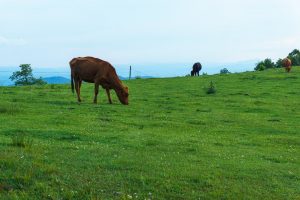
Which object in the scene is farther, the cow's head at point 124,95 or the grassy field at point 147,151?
the cow's head at point 124,95

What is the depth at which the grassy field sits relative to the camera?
28.0ft

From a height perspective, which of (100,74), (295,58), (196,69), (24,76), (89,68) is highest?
(295,58)

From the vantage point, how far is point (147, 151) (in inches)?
452

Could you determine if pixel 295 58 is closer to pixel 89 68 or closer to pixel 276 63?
pixel 276 63

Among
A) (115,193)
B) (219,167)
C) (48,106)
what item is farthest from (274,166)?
(48,106)

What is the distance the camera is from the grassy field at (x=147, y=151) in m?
8.55

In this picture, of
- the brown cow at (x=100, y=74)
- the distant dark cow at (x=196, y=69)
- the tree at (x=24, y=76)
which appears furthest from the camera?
the tree at (x=24, y=76)

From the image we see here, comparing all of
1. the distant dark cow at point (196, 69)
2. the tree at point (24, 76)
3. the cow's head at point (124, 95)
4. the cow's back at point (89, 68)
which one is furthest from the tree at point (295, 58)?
the cow's back at point (89, 68)

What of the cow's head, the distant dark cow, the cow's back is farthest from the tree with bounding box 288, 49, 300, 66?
the cow's back

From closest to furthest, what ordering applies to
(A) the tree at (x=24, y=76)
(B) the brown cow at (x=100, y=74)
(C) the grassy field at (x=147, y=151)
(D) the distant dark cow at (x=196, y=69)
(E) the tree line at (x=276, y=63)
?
(C) the grassy field at (x=147, y=151)
(B) the brown cow at (x=100, y=74)
(D) the distant dark cow at (x=196, y=69)
(A) the tree at (x=24, y=76)
(E) the tree line at (x=276, y=63)

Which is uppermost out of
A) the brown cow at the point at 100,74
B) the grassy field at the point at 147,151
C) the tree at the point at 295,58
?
the tree at the point at 295,58

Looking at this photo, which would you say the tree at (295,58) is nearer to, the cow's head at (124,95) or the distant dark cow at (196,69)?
the distant dark cow at (196,69)

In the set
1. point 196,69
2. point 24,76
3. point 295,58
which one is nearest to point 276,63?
point 295,58

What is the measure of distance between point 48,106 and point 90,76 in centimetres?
324
